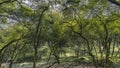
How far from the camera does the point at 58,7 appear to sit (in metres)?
28.3

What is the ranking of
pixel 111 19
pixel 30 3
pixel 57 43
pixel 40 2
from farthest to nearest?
pixel 57 43, pixel 111 19, pixel 40 2, pixel 30 3

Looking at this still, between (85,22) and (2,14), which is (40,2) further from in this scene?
(85,22)

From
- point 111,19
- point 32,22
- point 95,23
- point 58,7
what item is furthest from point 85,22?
point 32,22

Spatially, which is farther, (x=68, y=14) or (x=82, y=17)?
(x=82, y=17)

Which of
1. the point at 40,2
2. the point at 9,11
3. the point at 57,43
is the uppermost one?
the point at 40,2

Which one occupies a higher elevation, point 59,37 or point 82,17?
point 82,17

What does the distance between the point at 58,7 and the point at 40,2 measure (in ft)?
8.94

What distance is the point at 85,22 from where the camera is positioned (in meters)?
34.8

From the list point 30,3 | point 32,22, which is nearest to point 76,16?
point 32,22

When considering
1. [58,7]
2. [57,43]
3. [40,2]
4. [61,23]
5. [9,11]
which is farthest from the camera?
[57,43]

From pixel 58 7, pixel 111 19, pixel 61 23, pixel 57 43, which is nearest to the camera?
pixel 58 7

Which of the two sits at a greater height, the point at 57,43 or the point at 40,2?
the point at 40,2

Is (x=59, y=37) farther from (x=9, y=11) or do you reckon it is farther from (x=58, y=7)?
(x=9, y=11)

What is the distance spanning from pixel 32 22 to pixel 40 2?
236 cm
